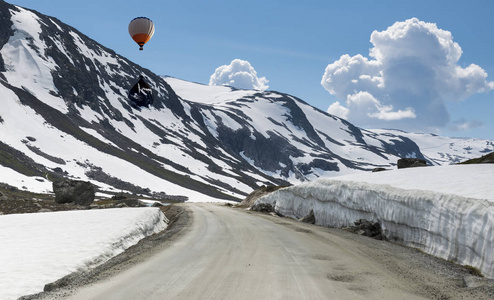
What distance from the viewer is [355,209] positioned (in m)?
20.1

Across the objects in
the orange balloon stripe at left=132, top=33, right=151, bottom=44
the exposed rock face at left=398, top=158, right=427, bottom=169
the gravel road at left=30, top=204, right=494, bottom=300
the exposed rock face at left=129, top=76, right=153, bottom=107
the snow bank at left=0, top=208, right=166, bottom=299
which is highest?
the orange balloon stripe at left=132, top=33, right=151, bottom=44

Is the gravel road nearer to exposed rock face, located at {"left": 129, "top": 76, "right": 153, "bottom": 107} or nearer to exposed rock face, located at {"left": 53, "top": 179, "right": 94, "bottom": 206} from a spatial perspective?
exposed rock face, located at {"left": 53, "top": 179, "right": 94, "bottom": 206}

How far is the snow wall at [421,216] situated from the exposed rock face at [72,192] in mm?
29965

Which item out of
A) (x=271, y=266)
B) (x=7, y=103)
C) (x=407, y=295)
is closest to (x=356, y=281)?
(x=407, y=295)

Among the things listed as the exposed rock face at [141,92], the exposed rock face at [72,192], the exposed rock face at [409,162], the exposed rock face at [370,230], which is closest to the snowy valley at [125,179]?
the exposed rock face at [370,230]

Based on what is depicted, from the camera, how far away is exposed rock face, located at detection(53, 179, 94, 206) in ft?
142

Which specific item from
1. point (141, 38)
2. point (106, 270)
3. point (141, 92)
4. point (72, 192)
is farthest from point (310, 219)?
point (141, 38)

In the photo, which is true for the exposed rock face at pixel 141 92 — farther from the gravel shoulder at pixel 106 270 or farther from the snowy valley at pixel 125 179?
the gravel shoulder at pixel 106 270

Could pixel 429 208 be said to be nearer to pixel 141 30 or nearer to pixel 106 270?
pixel 106 270

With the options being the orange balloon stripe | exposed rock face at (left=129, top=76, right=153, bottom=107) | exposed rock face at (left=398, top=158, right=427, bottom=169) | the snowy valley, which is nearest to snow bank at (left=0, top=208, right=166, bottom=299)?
the snowy valley

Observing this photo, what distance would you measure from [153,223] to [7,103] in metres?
146

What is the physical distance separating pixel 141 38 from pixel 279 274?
154 ft

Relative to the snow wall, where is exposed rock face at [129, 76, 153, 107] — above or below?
above

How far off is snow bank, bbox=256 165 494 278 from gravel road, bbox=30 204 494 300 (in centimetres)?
77
